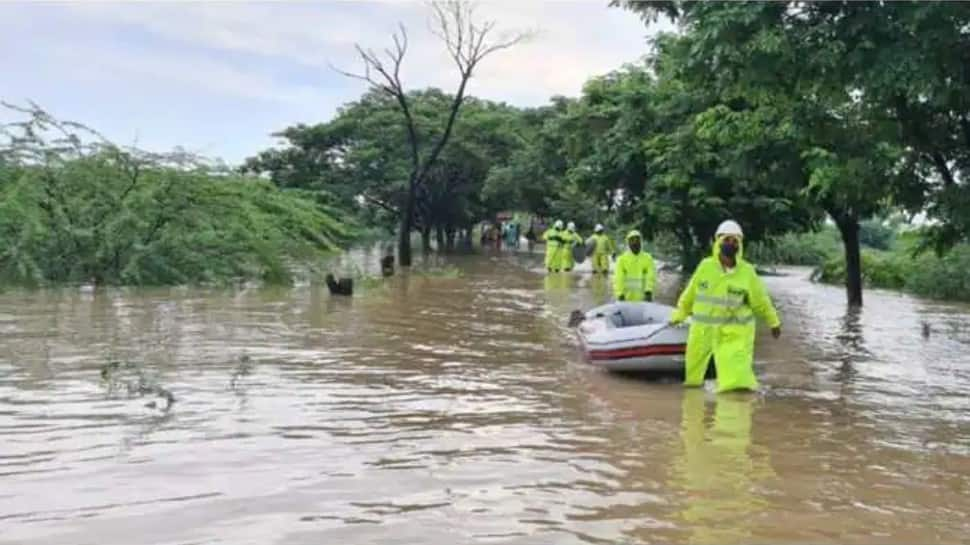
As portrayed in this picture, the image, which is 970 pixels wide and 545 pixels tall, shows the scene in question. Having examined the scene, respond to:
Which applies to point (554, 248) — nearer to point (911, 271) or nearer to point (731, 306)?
point (911, 271)

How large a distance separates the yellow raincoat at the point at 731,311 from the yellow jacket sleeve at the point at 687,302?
0.04 feet

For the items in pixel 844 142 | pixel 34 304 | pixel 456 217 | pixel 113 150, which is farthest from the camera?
pixel 456 217

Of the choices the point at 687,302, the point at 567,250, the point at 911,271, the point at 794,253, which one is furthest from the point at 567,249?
the point at 687,302

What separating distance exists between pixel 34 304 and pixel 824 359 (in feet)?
40.5

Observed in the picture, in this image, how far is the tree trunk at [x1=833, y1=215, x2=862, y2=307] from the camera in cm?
2042

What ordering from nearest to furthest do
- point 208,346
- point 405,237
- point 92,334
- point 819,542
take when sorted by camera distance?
1. point 819,542
2. point 208,346
3. point 92,334
4. point 405,237

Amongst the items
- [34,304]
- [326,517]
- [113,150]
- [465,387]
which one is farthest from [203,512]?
[113,150]

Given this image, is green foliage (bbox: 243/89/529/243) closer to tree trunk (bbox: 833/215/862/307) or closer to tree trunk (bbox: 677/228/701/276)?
tree trunk (bbox: 677/228/701/276)

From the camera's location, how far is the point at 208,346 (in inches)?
496

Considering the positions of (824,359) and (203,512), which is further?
(824,359)

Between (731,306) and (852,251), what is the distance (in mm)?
12674

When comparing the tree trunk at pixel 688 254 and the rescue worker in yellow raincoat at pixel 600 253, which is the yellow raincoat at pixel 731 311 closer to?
the rescue worker in yellow raincoat at pixel 600 253

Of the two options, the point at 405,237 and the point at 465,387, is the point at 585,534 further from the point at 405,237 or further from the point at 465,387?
the point at 405,237

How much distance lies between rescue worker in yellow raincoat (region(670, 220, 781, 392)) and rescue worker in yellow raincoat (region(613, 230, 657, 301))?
4.41 m
